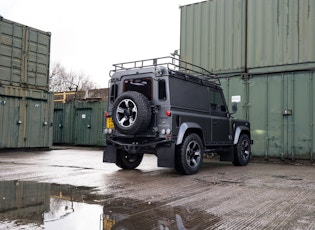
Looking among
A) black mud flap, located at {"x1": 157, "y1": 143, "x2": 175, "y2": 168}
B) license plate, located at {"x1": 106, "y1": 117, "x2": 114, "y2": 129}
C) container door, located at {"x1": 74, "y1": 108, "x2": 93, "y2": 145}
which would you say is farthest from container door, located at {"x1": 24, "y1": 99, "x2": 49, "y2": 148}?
black mud flap, located at {"x1": 157, "y1": 143, "x2": 175, "y2": 168}

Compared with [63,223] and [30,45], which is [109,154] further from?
[30,45]

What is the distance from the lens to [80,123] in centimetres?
1895

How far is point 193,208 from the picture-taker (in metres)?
4.31

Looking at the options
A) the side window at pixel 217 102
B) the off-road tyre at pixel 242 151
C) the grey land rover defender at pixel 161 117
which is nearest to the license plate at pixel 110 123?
the grey land rover defender at pixel 161 117

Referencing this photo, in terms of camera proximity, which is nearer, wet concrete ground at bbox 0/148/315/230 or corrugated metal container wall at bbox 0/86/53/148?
wet concrete ground at bbox 0/148/315/230

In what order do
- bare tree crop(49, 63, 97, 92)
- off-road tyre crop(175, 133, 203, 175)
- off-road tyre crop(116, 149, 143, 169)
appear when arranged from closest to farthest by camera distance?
1. off-road tyre crop(175, 133, 203, 175)
2. off-road tyre crop(116, 149, 143, 169)
3. bare tree crop(49, 63, 97, 92)

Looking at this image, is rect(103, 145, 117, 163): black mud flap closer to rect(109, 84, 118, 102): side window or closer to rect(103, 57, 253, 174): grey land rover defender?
rect(103, 57, 253, 174): grey land rover defender

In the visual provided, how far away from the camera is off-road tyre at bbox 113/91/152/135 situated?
269 inches

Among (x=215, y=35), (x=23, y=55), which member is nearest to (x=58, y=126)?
(x=23, y=55)

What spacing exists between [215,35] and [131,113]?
21.9 feet

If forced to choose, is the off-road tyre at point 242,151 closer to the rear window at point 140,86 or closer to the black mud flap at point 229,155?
the black mud flap at point 229,155

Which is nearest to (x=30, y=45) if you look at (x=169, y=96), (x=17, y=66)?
(x=17, y=66)

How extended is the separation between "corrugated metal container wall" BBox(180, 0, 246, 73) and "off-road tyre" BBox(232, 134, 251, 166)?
3094 millimetres

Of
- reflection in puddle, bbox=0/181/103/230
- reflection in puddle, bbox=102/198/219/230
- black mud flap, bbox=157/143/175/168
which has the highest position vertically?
black mud flap, bbox=157/143/175/168
